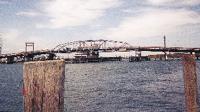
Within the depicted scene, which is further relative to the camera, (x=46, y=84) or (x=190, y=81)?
(x=190, y=81)

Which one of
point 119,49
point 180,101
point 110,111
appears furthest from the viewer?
point 119,49

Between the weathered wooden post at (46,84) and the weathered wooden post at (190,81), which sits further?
the weathered wooden post at (190,81)

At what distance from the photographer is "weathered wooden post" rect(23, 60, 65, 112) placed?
3.53m

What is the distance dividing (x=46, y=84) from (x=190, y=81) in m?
4.99

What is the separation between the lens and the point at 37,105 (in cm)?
360

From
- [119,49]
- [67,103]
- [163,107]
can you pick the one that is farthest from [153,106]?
[119,49]

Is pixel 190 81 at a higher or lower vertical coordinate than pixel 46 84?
lower

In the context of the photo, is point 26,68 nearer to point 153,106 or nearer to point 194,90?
point 194,90

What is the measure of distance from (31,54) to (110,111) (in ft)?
448

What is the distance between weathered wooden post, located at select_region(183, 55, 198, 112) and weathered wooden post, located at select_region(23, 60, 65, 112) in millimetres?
4538

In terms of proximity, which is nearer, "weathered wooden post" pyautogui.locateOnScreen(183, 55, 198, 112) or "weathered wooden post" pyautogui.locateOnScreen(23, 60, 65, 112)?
"weathered wooden post" pyautogui.locateOnScreen(23, 60, 65, 112)

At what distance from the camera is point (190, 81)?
7.59m

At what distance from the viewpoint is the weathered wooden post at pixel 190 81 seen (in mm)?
7301

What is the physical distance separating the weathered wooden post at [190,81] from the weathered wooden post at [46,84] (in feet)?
14.9
